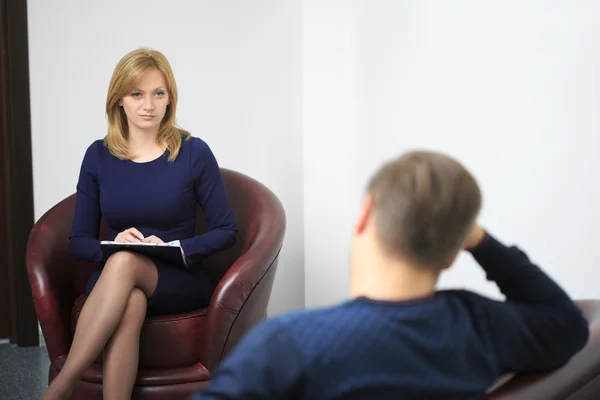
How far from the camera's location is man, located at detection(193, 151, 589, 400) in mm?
926

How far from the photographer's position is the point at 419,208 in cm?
95

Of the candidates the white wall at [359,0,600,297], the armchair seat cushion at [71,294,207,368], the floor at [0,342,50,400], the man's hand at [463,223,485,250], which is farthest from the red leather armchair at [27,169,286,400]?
the man's hand at [463,223,485,250]

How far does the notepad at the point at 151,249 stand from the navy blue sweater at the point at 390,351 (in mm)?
1554

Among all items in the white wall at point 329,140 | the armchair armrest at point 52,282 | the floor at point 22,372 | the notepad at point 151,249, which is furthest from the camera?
the white wall at point 329,140

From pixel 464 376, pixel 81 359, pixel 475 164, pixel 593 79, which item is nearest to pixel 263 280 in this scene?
pixel 81 359

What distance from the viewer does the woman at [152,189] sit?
266cm

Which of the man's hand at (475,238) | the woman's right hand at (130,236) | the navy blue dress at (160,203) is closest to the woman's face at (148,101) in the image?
the navy blue dress at (160,203)

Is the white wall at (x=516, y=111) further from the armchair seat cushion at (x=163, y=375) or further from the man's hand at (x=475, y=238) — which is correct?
the man's hand at (x=475, y=238)

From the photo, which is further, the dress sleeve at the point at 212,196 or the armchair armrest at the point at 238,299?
the dress sleeve at the point at 212,196

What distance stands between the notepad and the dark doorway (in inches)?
51.9

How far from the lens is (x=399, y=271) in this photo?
1.00 metres

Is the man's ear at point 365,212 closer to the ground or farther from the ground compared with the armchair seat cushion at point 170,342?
farther from the ground

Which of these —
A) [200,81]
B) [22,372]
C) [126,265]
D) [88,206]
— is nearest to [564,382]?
[126,265]

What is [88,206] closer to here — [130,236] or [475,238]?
[130,236]
